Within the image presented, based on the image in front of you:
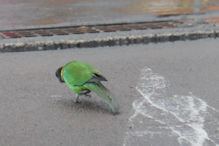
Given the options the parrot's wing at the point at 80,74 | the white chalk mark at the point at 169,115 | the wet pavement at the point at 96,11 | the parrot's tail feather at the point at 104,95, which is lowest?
the white chalk mark at the point at 169,115

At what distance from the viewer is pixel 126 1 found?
1146cm

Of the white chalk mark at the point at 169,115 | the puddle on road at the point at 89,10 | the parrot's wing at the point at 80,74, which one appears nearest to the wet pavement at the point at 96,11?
the puddle on road at the point at 89,10

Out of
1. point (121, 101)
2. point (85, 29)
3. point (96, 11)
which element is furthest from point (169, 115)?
point (96, 11)

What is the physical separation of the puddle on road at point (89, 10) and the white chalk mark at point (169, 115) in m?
4.12

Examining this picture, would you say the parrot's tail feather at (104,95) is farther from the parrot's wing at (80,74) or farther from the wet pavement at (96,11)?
the wet pavement at (96,11)

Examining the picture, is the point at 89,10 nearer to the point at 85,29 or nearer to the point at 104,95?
the point at 85,29

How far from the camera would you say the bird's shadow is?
4223 millimetres

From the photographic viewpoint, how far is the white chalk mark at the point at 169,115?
3.58 m

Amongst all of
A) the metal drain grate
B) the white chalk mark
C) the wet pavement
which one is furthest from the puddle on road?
the white chalk mark

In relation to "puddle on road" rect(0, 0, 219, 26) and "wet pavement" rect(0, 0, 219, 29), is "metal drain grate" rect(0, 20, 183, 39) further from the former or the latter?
"puddle on road" rect(0, 0, 219, 26)

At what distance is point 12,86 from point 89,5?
6.05 metres

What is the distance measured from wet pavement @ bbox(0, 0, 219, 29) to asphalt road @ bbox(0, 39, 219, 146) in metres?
2.29

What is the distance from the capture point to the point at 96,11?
9734 mm

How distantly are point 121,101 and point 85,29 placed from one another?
344cm
